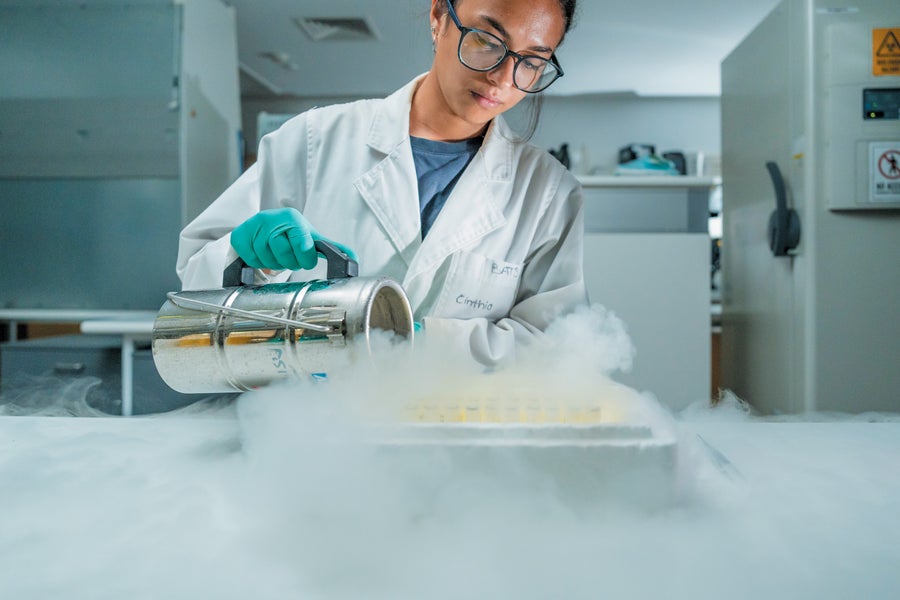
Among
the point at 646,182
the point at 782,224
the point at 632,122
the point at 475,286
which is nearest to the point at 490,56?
the point at 475,286

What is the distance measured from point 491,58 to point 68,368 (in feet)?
7.36

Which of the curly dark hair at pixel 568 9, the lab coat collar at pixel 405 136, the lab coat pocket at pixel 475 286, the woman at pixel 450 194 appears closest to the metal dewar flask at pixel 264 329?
the woman at pixel 450 194

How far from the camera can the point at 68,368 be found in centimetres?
254

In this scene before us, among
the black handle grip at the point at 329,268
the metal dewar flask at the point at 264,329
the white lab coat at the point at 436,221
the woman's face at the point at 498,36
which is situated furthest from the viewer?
the white lab coat at the point at 436,221

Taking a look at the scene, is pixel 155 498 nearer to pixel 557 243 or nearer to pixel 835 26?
pixel 557 243

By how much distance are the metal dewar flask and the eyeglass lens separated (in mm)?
497

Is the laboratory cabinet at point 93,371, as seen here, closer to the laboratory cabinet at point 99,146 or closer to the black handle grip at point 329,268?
the laboratory cabinet at point 99,146

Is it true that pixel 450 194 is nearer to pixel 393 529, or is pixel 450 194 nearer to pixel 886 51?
pixel 393 529

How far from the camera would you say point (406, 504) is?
23.7 inches

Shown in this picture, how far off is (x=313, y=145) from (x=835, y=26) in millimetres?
1713

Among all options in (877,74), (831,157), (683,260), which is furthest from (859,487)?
(683,260)

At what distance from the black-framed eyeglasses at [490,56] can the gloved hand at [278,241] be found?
1.41 feet

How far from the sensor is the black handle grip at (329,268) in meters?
0.89

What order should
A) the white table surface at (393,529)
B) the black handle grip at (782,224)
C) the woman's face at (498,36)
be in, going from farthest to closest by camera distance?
the black handle grip at (782,224) → the woman's face at (498,36) → the white table surface at (393,529)
